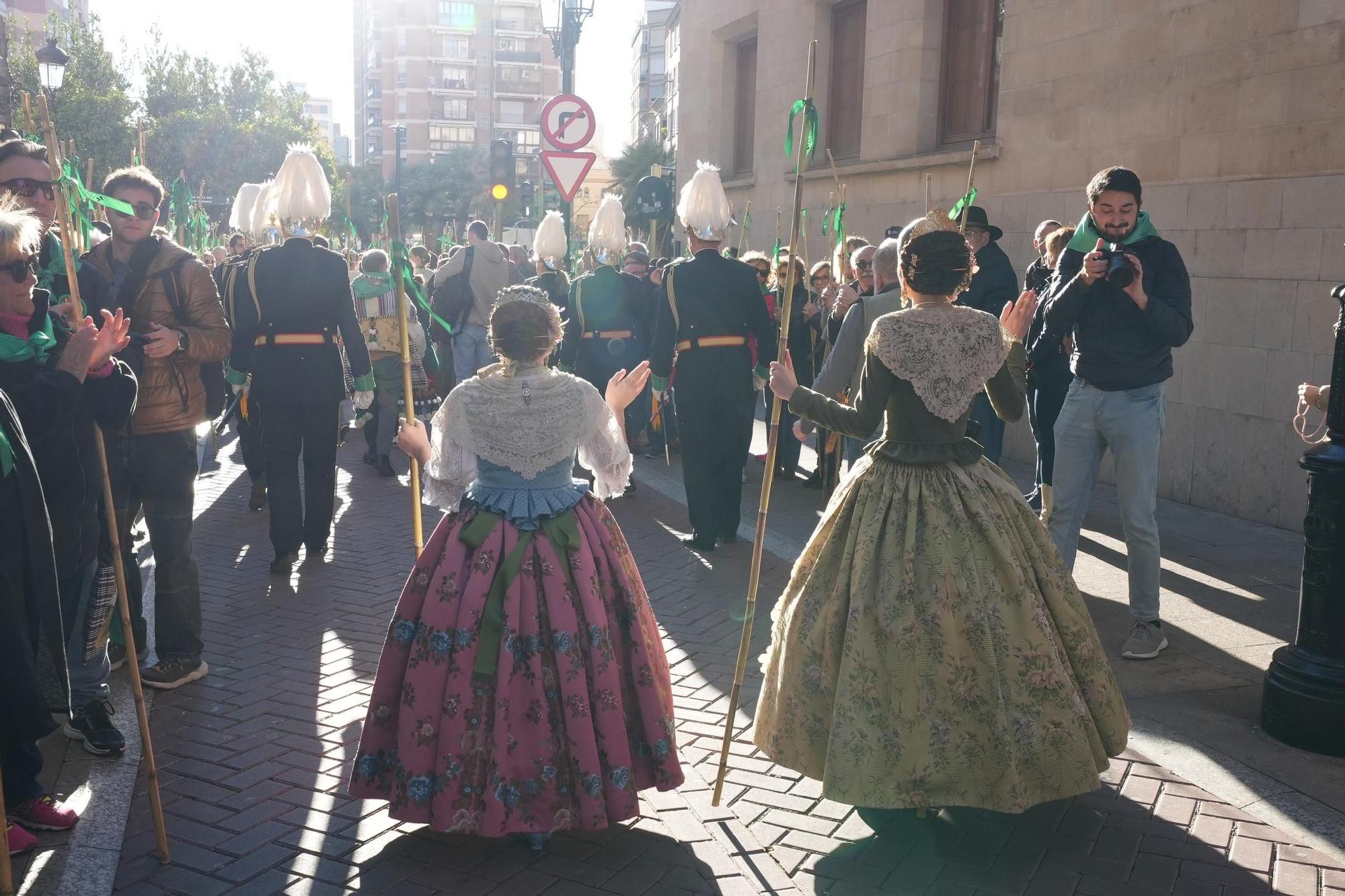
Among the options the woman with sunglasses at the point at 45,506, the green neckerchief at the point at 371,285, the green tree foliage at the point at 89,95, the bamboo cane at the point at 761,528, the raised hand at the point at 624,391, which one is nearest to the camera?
the woman with sunglasses at the point at 45,506

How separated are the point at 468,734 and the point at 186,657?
2302mm

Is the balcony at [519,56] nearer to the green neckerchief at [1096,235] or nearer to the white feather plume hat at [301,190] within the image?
the white feather plume hat at [301,190]

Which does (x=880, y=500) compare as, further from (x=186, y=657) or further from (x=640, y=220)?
(x=640, y=220)

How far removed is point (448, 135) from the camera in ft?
356

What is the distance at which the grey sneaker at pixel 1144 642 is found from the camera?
5.61 meters

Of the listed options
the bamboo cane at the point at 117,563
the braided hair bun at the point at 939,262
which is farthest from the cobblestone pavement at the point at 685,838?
the braided hair bun at the point at 939,262

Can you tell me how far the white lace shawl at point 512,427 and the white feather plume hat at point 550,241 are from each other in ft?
27.9

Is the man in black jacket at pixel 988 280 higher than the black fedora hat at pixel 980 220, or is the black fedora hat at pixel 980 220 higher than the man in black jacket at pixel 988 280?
the black fedora hat at pixel 980 220

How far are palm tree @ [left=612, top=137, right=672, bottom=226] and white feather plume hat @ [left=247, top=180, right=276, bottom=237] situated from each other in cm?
2870

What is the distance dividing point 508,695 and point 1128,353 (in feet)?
10.9

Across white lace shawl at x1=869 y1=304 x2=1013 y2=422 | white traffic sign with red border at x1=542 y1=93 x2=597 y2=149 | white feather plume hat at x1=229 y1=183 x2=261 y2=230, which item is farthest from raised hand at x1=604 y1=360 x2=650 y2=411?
white traffic sign with red border at x1=542 y1=93 x2=597 y2=149

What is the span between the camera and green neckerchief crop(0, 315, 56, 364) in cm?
378

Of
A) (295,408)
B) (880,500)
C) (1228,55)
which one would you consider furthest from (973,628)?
(1228,55)

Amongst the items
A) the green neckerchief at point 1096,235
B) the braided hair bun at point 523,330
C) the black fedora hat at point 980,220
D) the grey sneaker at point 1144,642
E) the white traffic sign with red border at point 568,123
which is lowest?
the grey sneaker at point 1144,642
